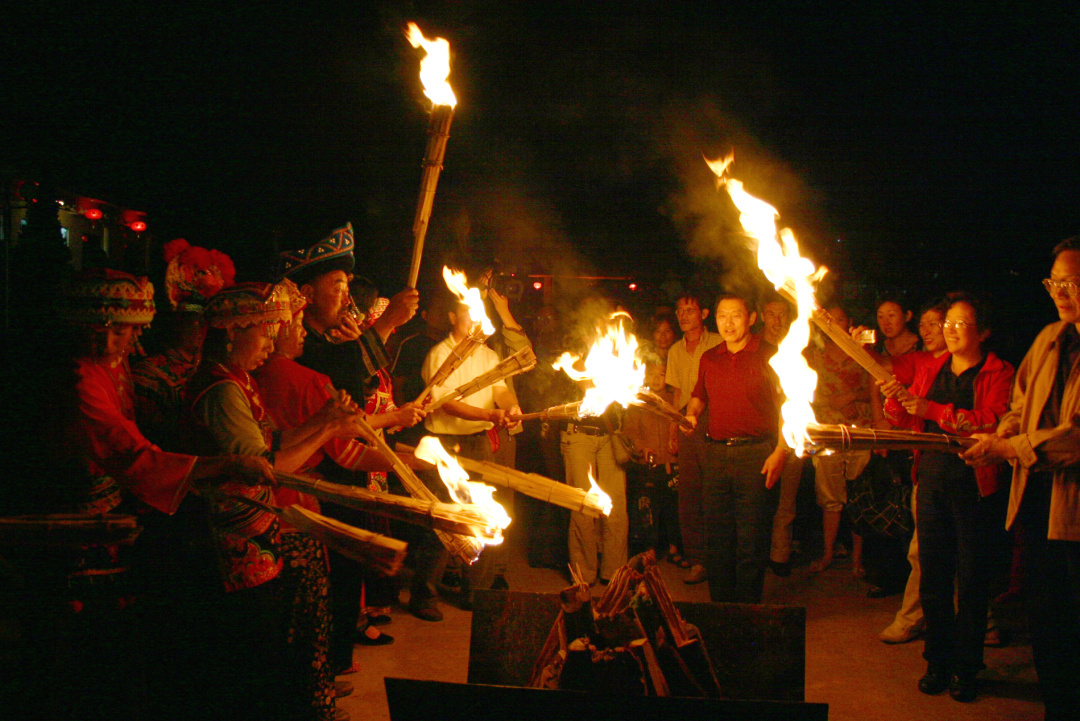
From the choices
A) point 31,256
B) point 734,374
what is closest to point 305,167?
point 31,256

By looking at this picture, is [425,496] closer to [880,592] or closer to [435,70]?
[435,70]

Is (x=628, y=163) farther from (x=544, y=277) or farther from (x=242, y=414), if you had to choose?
(x=242, y=414)

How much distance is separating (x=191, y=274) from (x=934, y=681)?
16.7 feet

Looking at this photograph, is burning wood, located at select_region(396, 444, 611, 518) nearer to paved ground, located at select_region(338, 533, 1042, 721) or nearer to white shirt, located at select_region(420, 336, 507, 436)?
paved ground, located at select_region(338, 533, 1042, 721)

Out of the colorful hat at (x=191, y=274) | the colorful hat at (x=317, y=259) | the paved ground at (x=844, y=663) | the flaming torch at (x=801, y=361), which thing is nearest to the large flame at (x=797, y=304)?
the flaming torch at (x=801, y=361)

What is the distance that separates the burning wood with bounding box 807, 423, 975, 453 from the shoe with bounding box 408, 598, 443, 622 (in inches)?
126

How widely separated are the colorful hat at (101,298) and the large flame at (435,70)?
1868mm

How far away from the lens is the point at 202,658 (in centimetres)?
254

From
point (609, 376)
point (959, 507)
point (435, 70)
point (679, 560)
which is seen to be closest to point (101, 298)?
point (435, 70)

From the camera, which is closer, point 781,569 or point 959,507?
point 959,507

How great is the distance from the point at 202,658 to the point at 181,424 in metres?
0.89

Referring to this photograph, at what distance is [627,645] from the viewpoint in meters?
2.60

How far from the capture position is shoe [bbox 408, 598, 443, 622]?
5020 mm

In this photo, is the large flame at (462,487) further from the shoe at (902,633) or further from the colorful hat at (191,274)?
the shoe at (902,633)
